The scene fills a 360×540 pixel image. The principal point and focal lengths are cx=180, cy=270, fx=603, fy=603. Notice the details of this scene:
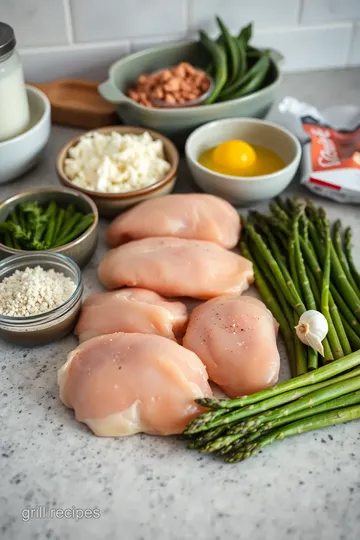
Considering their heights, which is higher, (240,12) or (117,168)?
(240,12)

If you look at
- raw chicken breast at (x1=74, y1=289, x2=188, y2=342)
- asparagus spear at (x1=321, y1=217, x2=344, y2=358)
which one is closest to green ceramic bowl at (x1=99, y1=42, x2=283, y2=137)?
asparagus spear at (x1=321, y1=217, x2=344, y2=358)

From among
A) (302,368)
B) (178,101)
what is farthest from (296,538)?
(178,101)

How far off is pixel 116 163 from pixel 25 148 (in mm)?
229

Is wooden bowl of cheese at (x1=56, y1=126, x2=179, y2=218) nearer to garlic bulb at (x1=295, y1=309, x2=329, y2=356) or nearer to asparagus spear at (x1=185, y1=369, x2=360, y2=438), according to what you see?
garlic bulb at (x1=295, y1=309, x2=329, y2=356)

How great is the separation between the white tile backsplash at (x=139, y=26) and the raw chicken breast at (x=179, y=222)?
65 cm

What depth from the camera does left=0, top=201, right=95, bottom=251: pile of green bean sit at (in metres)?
1.31

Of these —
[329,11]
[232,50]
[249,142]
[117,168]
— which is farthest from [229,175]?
[329,11]

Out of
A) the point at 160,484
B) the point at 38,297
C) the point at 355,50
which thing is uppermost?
the point at 355,50

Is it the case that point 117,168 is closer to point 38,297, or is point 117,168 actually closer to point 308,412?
point 38,297

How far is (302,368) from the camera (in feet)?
3.67

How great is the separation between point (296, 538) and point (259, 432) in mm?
175

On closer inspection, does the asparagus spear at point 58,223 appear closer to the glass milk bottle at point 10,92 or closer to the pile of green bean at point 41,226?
the pile of green bean at point 41,226

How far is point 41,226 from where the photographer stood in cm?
136

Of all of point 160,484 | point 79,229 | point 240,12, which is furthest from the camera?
point 240,12
